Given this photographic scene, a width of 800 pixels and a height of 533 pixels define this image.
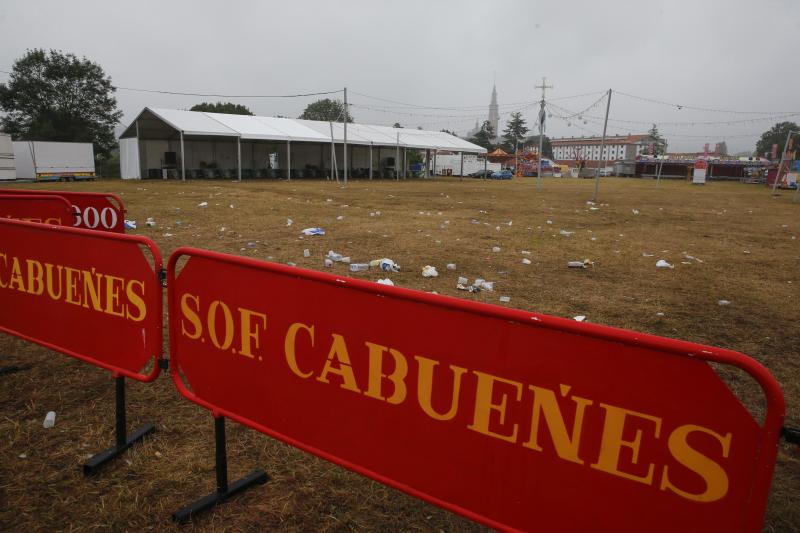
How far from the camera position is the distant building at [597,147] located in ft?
371

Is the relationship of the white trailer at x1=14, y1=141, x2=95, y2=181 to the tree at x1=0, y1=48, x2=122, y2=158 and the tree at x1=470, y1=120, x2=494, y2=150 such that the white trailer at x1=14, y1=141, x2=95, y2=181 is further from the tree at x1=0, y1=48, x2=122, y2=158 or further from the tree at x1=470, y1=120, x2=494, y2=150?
the tree at x1=470, y1=120, x2=494, y2=150

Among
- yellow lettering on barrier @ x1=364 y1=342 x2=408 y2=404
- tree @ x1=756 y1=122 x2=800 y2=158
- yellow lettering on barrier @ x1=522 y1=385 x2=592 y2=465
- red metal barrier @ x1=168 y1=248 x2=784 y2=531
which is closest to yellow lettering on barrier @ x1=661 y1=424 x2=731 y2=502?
red metal barrier @ x1=168 y1=248 x2=784 y2=531

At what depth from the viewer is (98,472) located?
2.54m

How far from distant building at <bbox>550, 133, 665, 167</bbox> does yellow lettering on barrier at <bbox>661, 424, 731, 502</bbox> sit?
111 m

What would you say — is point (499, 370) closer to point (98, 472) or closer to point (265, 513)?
point (265, 513)

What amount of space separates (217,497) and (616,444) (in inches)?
72.2

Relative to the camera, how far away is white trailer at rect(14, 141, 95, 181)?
2677cm

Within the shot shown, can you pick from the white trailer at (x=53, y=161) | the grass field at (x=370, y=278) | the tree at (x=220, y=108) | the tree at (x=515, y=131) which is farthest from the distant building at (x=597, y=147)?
the grass field at (x=370, y=278)

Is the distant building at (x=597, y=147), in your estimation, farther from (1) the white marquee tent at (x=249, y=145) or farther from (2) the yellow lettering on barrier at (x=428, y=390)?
(2) the yellow lettering on barrier at (x=428, y=390)

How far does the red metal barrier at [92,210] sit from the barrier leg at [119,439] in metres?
2.75

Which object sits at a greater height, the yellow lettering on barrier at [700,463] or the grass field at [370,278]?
the yellow lettering on barrier at [700,463]

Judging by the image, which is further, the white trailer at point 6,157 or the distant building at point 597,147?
the distant building at point 597,147

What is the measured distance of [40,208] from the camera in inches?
180

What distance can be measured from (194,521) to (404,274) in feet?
14.3
